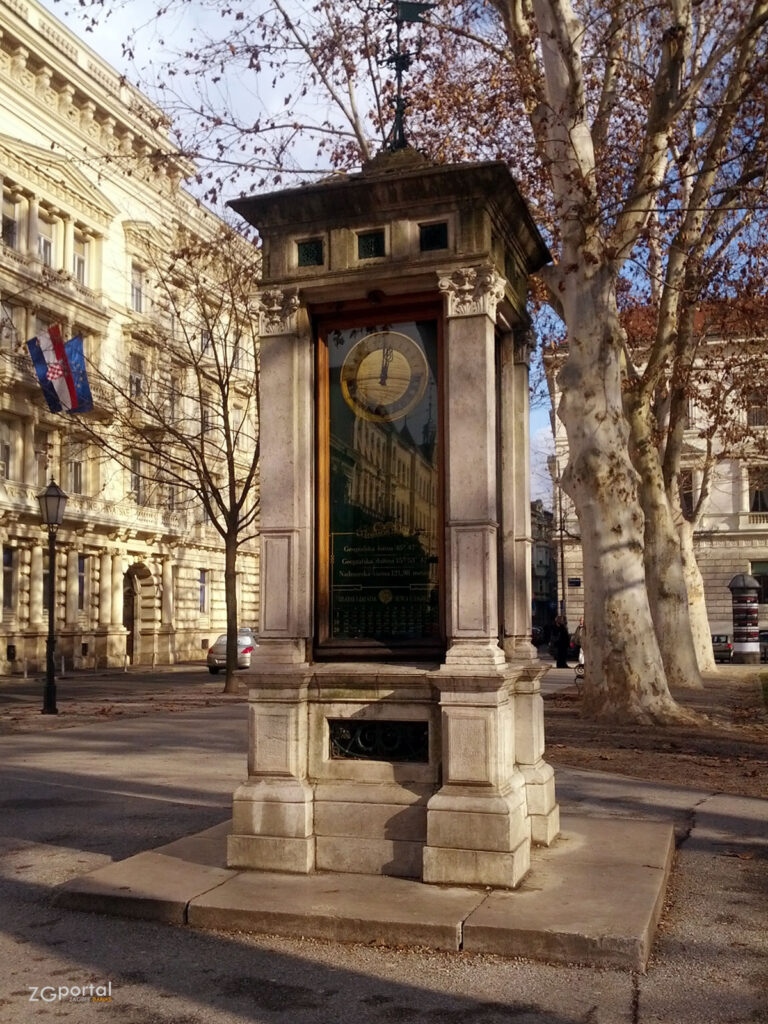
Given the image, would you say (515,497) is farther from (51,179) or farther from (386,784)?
(51,179)

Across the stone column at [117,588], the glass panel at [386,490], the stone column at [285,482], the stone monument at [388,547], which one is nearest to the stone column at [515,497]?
the stone monument at [388,547]

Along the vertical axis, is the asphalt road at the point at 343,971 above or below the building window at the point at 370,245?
below

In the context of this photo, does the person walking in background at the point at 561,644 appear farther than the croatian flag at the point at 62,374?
Yes

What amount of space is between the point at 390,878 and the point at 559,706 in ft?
48.0

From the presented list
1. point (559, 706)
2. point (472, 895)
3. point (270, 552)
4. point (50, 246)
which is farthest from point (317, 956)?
point (50, 246)

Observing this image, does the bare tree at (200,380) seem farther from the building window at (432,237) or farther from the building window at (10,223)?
the building window at (432,237)

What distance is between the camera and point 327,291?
7.16 metres

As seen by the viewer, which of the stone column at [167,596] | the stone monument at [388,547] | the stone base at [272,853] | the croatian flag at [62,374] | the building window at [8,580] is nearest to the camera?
the stone monument at [388,547]

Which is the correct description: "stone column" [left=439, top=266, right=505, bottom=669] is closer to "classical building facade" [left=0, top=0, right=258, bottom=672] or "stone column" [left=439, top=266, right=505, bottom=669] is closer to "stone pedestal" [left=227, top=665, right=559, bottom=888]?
"stone pedestal" [left=227, top=665, right=559, bottom=888]

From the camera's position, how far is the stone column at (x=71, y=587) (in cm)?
3981

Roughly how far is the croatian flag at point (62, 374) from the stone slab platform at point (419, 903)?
26.8 meters

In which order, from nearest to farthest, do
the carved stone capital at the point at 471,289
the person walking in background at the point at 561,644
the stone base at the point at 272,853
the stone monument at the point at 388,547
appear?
the stone monument at the point at 388,547
the stone base at the point at 272,853
the carved stone capital at the point at 471,289
the person walking in background at the point at 561,644

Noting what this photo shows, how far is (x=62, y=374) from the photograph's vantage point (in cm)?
3234

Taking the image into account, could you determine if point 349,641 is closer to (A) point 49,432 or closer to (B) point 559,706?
(B) point 559,706
